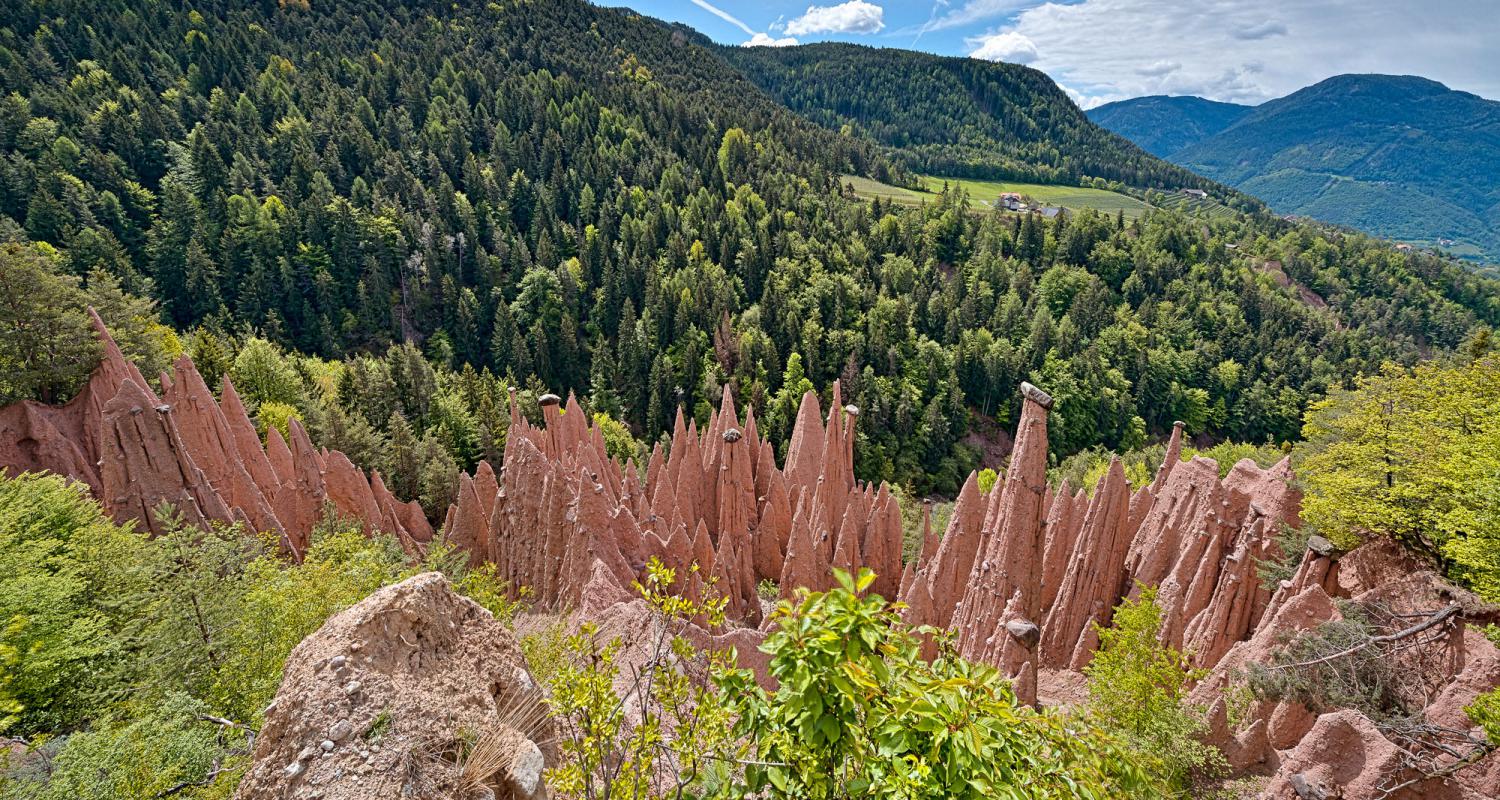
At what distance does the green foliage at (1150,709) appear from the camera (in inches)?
473

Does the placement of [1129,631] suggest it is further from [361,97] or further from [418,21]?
[418,21]

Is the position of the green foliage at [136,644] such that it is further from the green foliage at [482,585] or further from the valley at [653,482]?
the green foliage at [482,585]

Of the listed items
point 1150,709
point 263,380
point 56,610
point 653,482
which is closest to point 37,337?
point 56,610

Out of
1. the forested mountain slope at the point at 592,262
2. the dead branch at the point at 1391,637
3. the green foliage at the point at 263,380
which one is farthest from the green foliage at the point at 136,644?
the green foliage at the point at 263,380

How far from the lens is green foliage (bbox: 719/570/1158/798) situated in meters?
3.55

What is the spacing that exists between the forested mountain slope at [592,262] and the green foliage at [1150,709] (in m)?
35.7

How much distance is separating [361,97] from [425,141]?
16.1m

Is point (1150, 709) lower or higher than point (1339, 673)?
lower

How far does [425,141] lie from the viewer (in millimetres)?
93562

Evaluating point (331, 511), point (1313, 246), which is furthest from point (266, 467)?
point (1313, 246)

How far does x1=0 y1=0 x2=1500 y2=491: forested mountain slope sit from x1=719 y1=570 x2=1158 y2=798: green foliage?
37.2 meters

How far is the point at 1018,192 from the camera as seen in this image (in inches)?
6166

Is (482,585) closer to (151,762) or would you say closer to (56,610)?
(56,610)

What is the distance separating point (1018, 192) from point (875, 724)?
176782 mm
